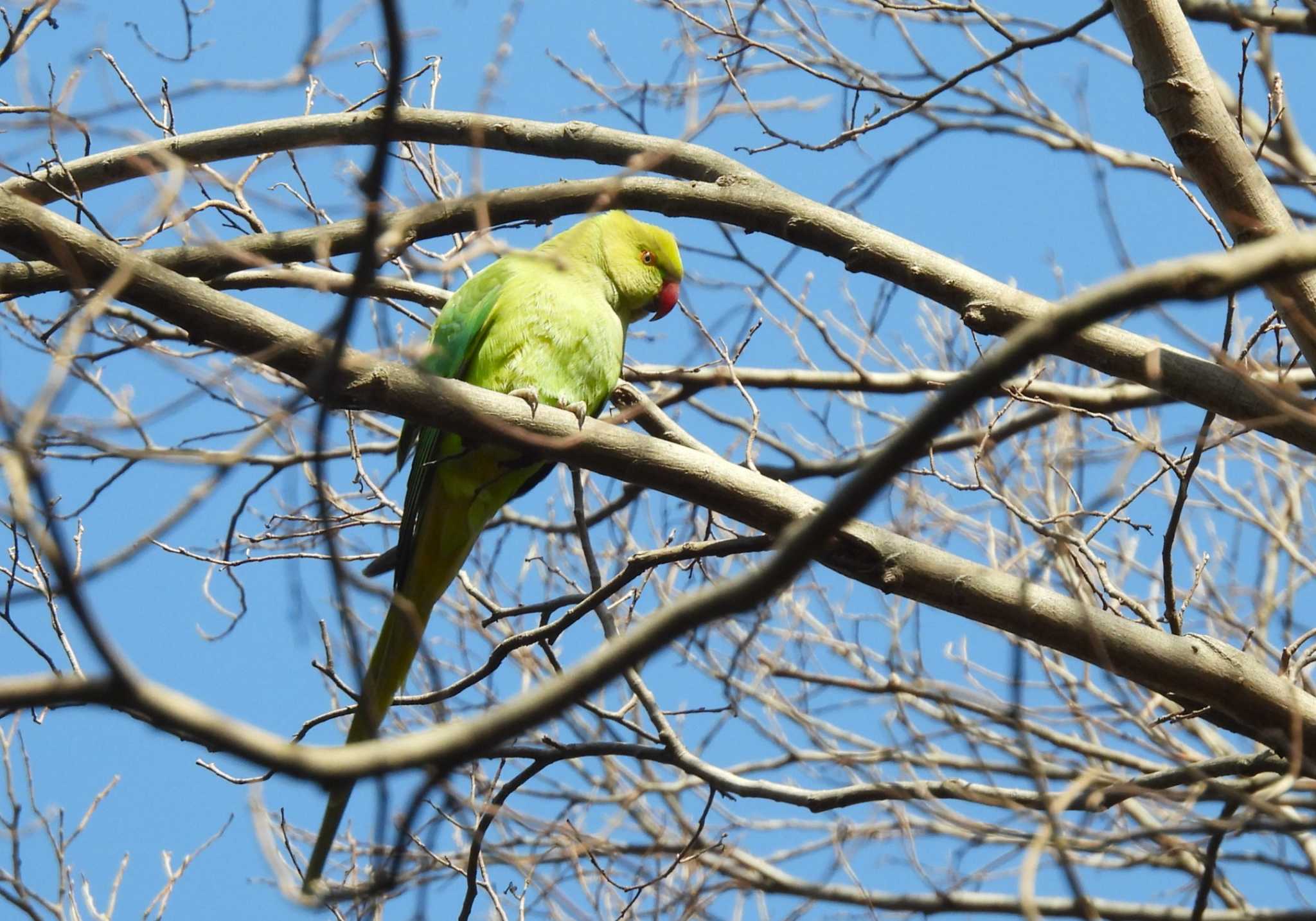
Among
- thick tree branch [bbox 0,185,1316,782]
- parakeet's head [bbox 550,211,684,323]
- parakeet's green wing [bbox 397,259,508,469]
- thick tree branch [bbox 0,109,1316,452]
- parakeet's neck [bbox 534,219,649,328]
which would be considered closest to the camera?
thick tree branch [bbox 0,185,1316,782]

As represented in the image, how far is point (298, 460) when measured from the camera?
4.18 m

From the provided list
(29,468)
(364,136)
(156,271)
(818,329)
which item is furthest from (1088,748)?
(29,468)

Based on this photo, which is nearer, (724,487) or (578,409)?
(724,487)

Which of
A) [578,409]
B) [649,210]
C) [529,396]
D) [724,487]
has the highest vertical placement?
[649,210]

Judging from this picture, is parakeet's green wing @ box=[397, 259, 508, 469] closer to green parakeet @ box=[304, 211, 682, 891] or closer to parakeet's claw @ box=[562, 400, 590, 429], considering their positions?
green parakeet @ box=[304, 211, 682, 891]

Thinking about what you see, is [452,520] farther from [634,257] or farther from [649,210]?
[634,257]

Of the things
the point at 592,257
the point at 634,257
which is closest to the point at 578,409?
the point at 592,257

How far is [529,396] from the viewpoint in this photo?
3713mm

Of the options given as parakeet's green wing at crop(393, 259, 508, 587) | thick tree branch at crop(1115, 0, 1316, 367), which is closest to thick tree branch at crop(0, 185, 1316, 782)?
thick tree branch at crop(1115, 0, 1316, 367)

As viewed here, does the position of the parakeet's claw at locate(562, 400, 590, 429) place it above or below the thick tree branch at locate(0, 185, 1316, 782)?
above

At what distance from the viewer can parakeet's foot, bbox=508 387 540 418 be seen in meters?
A: 3.10

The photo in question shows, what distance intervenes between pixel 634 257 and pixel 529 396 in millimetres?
1759

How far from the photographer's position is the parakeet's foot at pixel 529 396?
122 inches

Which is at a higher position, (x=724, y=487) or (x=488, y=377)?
(x=488, y=377)
